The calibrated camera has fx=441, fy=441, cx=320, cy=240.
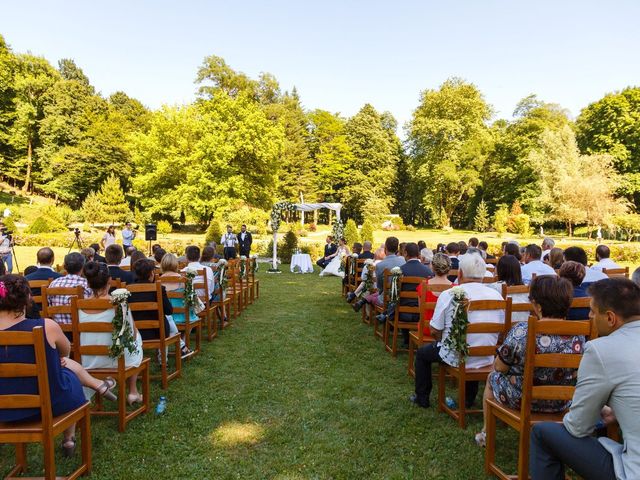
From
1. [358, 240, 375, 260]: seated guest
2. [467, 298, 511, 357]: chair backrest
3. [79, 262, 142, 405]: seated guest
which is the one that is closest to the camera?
[467, 298, 511, 357]: chair backrest

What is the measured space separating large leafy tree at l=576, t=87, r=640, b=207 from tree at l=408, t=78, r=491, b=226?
438 inches

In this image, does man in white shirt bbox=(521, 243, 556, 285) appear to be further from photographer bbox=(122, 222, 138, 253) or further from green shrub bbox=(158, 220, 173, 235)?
green shrub bbox=(158, 220, 173, 235)

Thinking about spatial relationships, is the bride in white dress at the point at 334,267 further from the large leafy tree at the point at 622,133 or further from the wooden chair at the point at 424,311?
the large leafy tree at the point at 622,133

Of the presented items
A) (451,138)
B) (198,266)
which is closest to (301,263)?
(198,266)

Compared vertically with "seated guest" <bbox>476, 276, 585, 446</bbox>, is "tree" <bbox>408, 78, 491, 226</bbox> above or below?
above

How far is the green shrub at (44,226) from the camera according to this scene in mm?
28116

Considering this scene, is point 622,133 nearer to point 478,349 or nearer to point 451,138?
point 451,138

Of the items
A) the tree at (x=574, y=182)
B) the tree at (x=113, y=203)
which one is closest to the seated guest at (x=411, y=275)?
the tree at (x=574, y=182)

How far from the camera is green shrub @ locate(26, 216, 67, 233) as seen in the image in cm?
2812

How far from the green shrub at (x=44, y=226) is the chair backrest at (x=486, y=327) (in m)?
30.9

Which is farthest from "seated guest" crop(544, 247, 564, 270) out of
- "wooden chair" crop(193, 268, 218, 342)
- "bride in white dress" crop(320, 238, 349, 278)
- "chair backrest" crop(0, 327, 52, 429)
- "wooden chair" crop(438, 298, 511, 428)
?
"bride in white dress" crop(320, 238, 349, 278)

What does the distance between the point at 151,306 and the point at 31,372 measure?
215 centimetres

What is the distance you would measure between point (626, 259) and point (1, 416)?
88.5 ft

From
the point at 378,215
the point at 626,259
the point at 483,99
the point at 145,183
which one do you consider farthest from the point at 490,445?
the point at 483,99
